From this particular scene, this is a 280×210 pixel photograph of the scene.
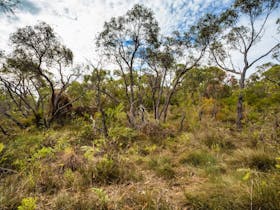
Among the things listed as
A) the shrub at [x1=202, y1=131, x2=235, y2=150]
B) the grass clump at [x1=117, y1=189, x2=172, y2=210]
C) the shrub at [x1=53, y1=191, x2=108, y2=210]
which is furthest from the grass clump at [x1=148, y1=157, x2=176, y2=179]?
the shrub at [x1=202, y1=131, x2=235, y2=150]

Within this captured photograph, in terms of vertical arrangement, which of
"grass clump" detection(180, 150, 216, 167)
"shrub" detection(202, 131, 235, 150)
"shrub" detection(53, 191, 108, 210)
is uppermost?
"shrub" detection(202, 131, 235, 150)

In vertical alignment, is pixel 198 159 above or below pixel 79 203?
above

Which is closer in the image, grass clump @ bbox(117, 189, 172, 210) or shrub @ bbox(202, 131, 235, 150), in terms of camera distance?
grass clump @ bbox(117, 189, 172, 210)

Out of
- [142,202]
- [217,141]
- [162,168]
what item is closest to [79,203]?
[142,202]

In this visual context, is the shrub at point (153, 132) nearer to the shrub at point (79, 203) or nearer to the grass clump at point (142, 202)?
the grass clump at point (142, 202)

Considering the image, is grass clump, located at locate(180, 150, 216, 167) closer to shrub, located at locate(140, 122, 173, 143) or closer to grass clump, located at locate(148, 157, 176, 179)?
grass clump, located at locate(148, 157, 176, 179)

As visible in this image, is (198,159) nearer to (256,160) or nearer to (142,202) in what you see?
(256,160)

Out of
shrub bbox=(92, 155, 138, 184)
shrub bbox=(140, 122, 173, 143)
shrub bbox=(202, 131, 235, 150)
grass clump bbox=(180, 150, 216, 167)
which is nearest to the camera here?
shrub bbox=(92, 155, 138, 184)

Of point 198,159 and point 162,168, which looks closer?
point 162,168

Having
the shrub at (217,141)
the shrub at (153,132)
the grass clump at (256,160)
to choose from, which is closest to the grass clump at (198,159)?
the grass clump at (256,160)

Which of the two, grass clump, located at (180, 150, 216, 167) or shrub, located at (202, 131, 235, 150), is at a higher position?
shrub, located at (202, 131, 235, 150)

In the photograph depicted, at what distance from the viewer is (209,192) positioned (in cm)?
172

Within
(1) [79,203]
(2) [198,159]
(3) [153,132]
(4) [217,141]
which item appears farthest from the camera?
(3) [153,132]

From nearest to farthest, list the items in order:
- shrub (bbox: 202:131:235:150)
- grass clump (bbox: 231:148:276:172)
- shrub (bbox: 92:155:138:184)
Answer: shrub (bbox: 92:155:138:184) → grass clump (bbox: 231:148:276:172) → shrub (bbox: 202:131:235:150)
